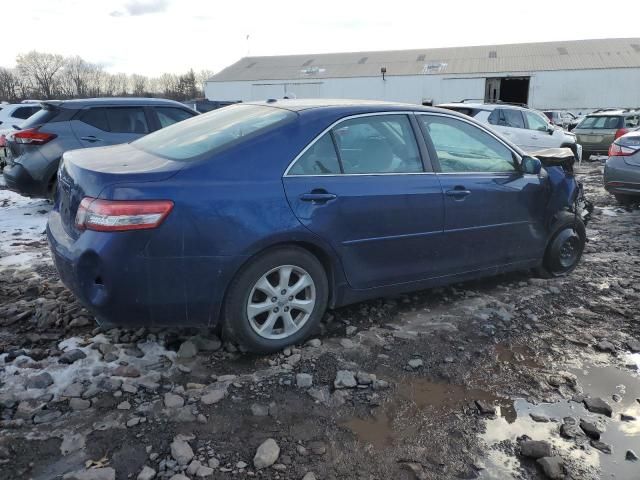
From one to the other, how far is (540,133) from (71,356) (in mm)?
12442

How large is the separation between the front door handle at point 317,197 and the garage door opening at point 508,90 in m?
45.8

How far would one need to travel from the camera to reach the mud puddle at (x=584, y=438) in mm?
2543

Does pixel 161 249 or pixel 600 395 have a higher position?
pixel 161 249

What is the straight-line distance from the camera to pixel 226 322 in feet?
10.8

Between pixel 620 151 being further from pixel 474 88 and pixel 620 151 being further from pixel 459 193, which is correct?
pixel 474 88

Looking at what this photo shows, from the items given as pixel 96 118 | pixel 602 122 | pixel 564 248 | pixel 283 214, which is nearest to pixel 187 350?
pixel 283 214

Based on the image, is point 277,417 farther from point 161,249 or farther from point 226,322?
point 161,249

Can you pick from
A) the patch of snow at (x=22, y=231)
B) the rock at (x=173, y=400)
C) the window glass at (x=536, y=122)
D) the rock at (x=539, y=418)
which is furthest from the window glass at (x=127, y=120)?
the window glass at (x=536, y=122)

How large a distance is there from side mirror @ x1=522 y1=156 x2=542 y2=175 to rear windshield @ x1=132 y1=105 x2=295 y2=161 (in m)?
2.12

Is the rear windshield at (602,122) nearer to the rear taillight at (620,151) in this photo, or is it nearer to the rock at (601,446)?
the rear taillight at (620,151)

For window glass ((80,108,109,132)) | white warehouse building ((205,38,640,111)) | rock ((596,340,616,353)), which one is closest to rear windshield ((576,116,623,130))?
rock ((596,340,616,353))

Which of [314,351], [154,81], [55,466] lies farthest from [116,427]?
[154,81]

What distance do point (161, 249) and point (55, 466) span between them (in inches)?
46.0

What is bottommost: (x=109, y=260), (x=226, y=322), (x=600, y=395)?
(x=600, y=395)
